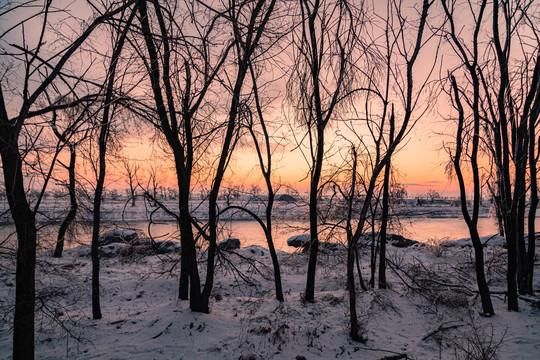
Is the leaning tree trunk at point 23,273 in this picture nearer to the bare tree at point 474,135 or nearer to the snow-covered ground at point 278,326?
the snow-covered ground at point 278,326

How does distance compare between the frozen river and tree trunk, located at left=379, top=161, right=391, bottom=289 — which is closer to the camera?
the frozen river

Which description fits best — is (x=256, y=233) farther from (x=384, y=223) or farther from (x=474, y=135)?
(x=474, y=135)

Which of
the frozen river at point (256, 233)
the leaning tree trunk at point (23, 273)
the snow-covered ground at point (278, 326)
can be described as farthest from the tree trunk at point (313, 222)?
the leaning tree trunk at point (23, 273)

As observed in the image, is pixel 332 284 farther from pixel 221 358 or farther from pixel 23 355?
pixel 23 355

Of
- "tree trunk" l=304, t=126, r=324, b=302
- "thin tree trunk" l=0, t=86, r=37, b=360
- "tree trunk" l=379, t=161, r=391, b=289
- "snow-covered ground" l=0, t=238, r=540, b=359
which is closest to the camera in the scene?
"thin tree trunk" l=0, t=86, r=37, b=360

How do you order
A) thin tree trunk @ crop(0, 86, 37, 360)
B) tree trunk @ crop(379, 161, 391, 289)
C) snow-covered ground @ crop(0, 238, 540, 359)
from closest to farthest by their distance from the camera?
1. thin tree trunk @ crop(0, 86, 37, 360)
2. snow-covered ground @ crop(0, 238, 540, 359)
3. tree trunk @ crop(379, 161, 391, 289)

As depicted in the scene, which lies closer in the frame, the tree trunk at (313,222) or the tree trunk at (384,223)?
the tree trunk at (313,222)

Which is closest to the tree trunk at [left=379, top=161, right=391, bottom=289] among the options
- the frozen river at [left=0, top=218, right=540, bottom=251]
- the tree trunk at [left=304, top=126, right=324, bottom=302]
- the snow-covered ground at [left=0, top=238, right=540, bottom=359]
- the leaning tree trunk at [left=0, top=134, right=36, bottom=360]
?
the snow-covered ground at [left=0, top=238, right=540, bottom=359]

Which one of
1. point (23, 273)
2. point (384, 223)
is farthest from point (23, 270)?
point (384, 223)

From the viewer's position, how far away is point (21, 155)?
2268mm

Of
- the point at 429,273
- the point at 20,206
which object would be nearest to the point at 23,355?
the point at 20,206

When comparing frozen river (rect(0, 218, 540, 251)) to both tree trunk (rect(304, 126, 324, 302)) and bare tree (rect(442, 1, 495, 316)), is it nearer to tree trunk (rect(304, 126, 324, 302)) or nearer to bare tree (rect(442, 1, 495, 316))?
tree trunk (rect(304, 126, 324, 302))

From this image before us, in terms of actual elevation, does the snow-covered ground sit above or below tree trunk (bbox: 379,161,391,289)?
below

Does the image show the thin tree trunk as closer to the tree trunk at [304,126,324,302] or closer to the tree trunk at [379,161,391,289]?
the tree trunk at [304,126,324,302]
